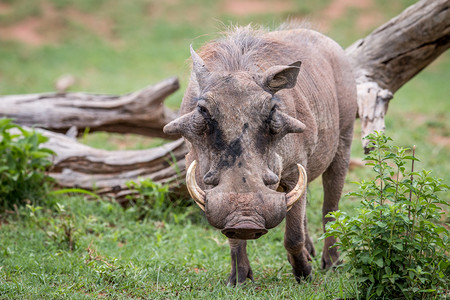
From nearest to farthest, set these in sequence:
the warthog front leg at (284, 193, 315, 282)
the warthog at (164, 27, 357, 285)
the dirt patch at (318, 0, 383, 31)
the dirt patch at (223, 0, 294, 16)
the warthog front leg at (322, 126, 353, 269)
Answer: the warthog at (164, 27, 357, 285) < the warthog front leg at (284, 193, 315, 282) < the warthog front leg at (322, 126, 353, 269) < the dirt patch at (318, 0, 383, 31) < the dirt patch at (223, 0, 294, 16)

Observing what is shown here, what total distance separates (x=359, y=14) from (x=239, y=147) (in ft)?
54.6

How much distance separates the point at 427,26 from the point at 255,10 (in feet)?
46.9

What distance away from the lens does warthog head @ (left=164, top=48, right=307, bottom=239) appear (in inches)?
124

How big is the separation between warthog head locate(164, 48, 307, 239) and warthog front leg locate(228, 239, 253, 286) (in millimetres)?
761

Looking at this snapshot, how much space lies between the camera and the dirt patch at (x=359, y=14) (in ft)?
59.4

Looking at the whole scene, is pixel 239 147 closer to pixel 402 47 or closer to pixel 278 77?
pixel 278 77

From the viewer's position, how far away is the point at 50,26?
17.6 meters

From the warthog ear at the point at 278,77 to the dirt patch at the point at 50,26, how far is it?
46.8 ft

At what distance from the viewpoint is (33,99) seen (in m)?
7.14

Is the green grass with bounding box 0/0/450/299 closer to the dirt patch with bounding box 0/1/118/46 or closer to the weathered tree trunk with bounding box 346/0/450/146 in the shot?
the dirt patch with bounding box 0/1/118/46

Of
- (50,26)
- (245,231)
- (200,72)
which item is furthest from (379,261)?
(50,26)

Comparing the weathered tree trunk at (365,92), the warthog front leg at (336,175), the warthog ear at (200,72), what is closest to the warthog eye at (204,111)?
the warthog ear at (200,72)

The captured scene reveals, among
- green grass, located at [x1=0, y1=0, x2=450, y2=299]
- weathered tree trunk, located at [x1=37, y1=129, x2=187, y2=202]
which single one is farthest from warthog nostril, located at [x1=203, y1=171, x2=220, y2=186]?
weathered tree trunk, located at [x1=37, y1=129, x2=187, y2=202]

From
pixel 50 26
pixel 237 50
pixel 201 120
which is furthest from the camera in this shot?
pixel 50 26
